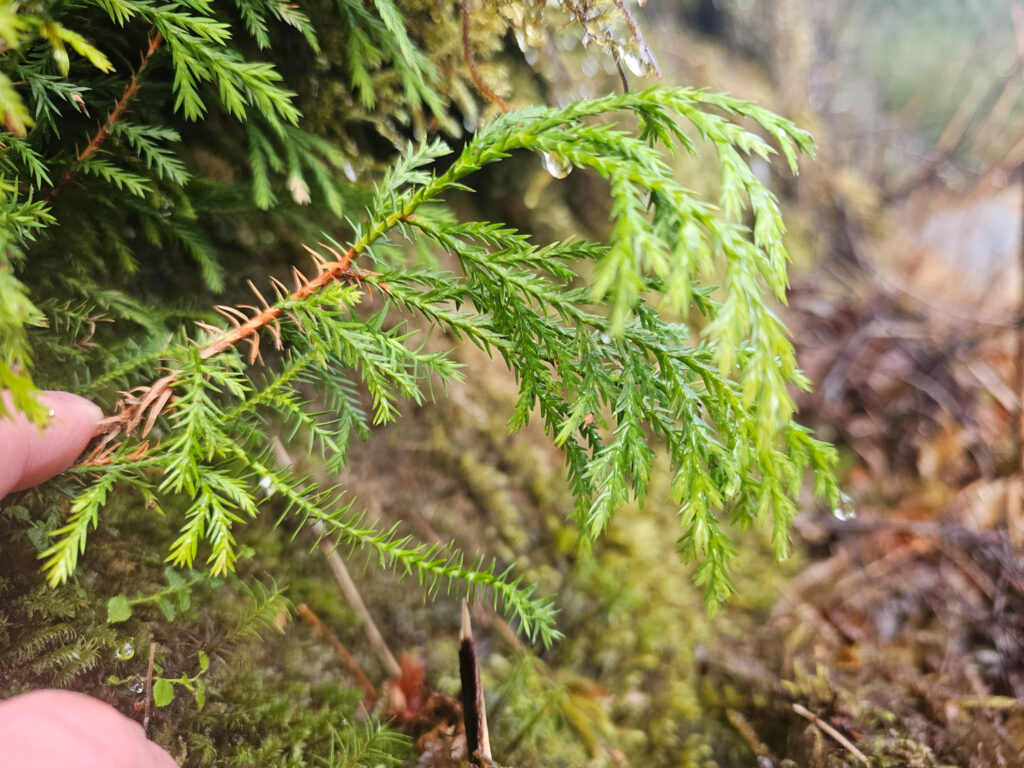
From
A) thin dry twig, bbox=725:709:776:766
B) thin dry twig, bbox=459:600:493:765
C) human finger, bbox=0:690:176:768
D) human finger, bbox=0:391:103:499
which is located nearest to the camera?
human finger, bbox=0:690:176:768

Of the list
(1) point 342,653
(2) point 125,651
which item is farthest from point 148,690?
(1) point 342,653

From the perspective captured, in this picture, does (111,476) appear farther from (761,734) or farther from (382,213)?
(761,734)

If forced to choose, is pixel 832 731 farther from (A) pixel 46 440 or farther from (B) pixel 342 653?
(A) pixel 46 440

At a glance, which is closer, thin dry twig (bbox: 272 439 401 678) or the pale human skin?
the pale human skin

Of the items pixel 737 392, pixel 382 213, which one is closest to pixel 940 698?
pixel 737 392

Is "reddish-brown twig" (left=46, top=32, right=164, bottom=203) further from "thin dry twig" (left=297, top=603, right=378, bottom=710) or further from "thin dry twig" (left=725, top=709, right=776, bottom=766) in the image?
"thin dry twig" (left=725, top=709, right=776, bottom=766)

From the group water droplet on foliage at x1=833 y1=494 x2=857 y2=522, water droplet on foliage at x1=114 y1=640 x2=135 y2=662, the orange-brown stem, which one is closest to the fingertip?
the orange-brown stem

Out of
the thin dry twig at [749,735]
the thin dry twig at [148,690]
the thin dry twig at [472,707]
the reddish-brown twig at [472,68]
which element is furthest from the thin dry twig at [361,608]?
the reddish-brown twig at [472,68]
